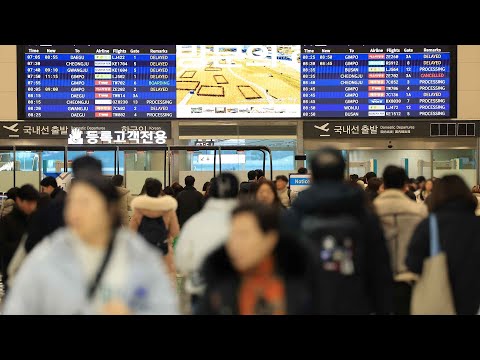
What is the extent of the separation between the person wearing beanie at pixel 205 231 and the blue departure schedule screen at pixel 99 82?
13.1 meters

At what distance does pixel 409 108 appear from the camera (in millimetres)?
17844

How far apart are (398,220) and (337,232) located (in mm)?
1608

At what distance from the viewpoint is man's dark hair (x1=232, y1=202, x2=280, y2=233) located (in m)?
3.42

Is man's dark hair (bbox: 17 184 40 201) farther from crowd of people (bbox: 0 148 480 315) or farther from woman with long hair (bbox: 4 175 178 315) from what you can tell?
woman with long hair (bbox: 4 175 178 315)

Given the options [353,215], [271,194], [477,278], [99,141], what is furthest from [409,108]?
[353,215]

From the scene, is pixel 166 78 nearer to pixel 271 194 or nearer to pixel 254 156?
pixel 254 156

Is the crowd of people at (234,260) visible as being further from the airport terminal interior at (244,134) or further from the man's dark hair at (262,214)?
the airport terminal interior at (244,134)

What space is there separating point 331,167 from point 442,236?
1.43 meters

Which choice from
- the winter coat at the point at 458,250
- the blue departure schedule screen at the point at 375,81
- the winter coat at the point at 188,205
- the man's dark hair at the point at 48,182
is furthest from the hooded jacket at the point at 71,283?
the blue departure schedule screen at the point at 375,81

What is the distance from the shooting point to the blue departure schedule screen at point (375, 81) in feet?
57.9

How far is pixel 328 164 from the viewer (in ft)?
12.1

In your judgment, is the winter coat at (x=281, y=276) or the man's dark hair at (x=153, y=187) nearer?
the winter coat at (x=281, y=276)

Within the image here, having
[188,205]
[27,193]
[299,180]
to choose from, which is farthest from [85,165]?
[299,180]

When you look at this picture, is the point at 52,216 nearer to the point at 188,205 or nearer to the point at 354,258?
the point at 354,258
